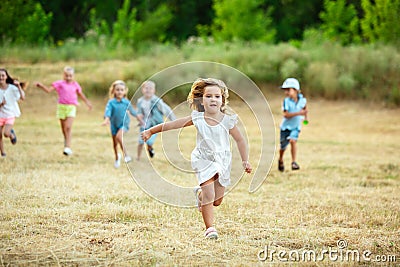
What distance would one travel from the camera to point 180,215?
742cm

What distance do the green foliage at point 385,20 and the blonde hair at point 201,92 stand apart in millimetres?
21007

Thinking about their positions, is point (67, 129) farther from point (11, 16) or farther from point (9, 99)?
point (11, 16)

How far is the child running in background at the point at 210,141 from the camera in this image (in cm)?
633

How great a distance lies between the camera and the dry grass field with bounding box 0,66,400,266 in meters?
5.58

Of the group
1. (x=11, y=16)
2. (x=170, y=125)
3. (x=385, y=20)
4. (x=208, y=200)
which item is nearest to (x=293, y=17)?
(x=385, y=20)

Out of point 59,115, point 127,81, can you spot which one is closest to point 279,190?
point 59,115

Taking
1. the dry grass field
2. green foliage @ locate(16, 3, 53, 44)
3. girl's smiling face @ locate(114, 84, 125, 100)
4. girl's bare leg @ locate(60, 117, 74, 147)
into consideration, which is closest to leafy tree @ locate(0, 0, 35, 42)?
green foliage @ locate(16, 3, 53, 44)

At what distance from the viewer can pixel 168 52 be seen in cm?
2705

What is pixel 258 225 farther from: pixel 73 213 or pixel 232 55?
pixel 232 55

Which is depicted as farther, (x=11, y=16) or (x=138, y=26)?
(x=138, y=26)

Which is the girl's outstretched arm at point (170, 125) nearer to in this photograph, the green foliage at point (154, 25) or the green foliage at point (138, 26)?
the green foliage at point (138, 26)

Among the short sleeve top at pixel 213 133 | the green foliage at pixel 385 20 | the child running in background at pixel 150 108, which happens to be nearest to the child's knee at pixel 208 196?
the short sleeve top at pixel 213 133

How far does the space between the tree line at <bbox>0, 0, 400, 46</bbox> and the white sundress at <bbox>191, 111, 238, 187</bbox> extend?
21352mm

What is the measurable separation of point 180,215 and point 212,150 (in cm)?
A: 128
